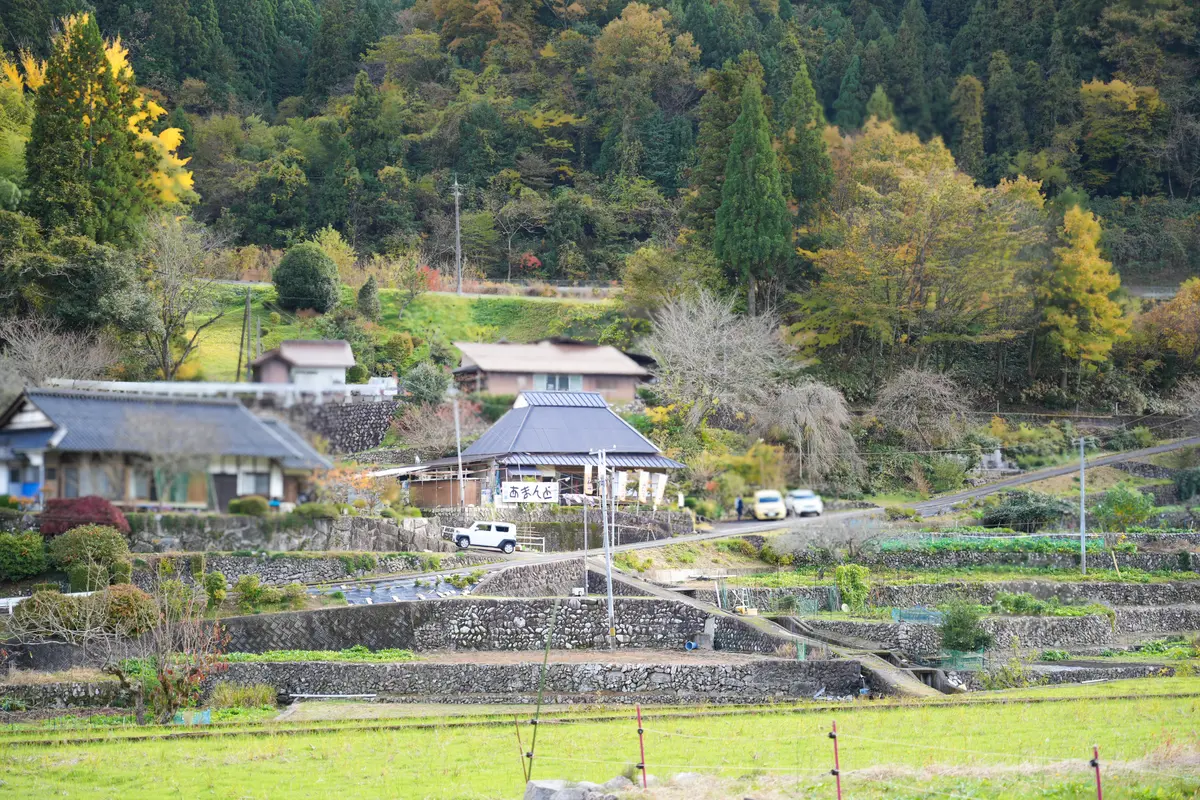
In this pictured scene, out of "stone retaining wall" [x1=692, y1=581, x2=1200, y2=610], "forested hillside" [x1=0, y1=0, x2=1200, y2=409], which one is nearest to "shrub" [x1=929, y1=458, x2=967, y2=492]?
"forested hillside" [x1=0, y1=0, x2=1200, y2=409]

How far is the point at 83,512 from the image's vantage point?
783 cm

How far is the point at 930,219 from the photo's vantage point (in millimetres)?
28875

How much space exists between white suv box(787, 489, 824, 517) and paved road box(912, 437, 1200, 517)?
11.4ft

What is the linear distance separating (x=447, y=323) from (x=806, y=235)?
11185 millimetres

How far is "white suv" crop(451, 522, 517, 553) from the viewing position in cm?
3728

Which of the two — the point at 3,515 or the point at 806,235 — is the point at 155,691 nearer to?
the point at 806,235

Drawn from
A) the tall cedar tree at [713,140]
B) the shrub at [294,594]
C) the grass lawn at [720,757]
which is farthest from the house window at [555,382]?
the shrub at [294,594]

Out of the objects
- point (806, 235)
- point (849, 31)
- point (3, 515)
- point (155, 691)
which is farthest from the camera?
point (155, 691)

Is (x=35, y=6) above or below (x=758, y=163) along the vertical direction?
above

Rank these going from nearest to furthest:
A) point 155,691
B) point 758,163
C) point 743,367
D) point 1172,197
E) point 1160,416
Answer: point 743,367 → point 758,163 → point 155,691 → point 1160,416 → point 1172,197

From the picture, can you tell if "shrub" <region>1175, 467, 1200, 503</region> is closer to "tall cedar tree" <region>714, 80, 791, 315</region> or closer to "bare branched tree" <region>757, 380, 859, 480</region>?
"tall cedar tree" <region>714, 80, 791, 315</region>

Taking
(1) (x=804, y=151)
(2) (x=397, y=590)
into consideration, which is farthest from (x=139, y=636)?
(1) (x=804, y=151)

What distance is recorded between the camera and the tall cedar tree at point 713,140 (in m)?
22.9

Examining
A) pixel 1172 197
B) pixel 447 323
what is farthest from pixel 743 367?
pixel 1172 197
